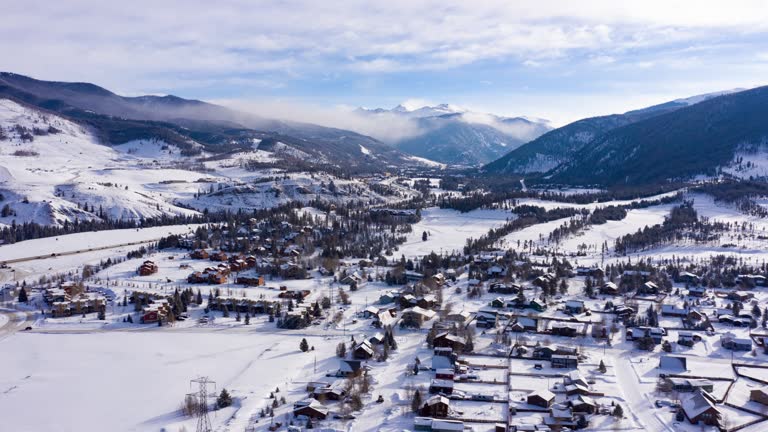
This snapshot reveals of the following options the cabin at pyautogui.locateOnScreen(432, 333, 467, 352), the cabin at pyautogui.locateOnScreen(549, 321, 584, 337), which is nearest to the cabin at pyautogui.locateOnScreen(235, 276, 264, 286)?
the cabin at pyautogui.locateOnScreen(432, 333, 467, 352)

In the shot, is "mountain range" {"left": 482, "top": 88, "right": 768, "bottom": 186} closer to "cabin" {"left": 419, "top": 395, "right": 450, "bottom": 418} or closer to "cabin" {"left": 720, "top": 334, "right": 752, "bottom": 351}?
"cabin" {"left": 720, "top": 334, "right": 752, "bottom": 351}

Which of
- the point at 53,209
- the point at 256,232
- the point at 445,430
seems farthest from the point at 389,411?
the point at 53,209

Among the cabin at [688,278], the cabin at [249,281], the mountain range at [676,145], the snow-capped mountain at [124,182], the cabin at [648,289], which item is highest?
the mountain range at [676,145]

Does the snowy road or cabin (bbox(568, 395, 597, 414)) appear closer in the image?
the snowy road

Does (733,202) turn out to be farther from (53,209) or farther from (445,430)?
(53,209)

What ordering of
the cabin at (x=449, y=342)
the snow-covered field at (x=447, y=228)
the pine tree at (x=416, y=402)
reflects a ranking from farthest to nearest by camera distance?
1. the snow-covered field at (x=447, y=228)
2. the cabin at (x=449, y=342)
3. the pine tree at (x=416, y=402)

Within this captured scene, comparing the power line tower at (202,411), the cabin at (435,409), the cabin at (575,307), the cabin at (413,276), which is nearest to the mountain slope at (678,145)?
the cabin at (413,276)

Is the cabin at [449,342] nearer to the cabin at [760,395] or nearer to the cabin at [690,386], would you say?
the cabin at [690,386]

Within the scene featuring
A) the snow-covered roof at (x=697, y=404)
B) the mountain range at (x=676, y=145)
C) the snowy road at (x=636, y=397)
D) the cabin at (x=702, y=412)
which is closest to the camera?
the cabin at (x=702, y=412)
